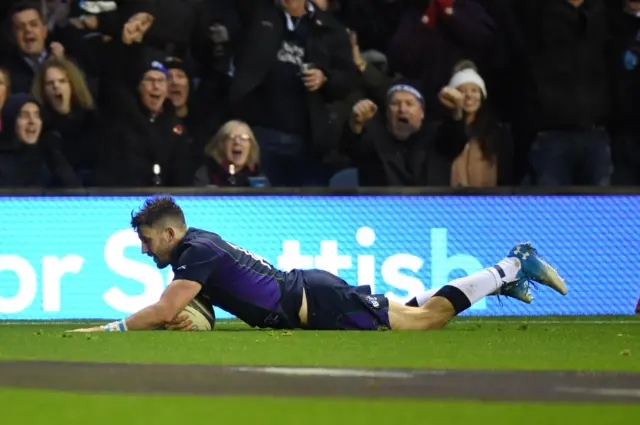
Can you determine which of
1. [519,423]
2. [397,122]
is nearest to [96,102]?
[397,122]

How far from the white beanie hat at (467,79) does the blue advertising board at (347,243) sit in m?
1.41

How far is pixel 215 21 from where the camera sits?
1425 cm

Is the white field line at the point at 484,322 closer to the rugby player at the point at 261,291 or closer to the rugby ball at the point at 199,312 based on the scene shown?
the rugby player at the point at 261,291

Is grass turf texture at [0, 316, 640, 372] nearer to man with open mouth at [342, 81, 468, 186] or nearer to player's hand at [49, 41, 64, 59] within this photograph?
man with open mouth at [342, 81, 468, 186]

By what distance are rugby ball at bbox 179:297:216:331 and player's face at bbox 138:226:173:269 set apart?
51 cm

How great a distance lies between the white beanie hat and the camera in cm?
1396

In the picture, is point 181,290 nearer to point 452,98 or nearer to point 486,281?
point 486,281

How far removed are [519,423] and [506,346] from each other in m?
4.13

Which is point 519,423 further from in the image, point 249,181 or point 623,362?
point 249,181

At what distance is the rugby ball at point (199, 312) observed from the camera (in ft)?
34.6

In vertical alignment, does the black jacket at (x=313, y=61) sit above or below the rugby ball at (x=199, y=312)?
above

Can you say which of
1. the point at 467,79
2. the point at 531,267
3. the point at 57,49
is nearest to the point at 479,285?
the point at 531,267

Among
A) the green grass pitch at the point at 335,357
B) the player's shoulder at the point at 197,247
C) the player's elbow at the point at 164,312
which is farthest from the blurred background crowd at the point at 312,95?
the player's elbow at the point at 164,312

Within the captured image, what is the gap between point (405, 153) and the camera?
45.4 ft
